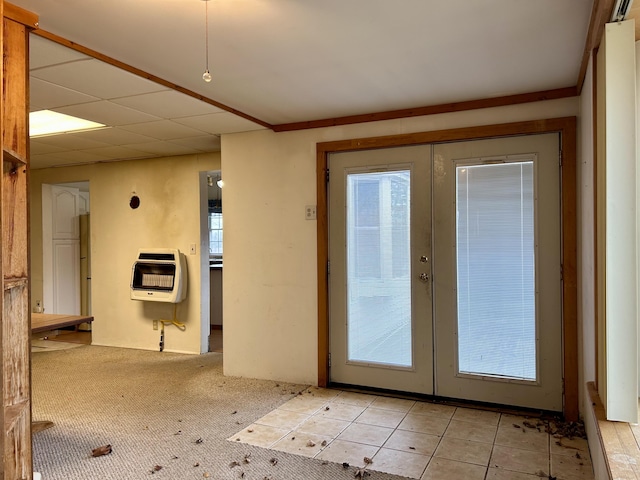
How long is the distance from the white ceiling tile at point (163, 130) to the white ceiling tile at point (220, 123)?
0.35 feet

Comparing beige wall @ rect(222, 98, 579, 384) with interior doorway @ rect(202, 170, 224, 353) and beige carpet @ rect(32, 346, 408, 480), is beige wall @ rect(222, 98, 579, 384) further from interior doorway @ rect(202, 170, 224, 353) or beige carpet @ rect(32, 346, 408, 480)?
interior doorway @ rect(202, 170, 224, 353)

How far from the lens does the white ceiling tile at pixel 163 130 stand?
13.3 feet

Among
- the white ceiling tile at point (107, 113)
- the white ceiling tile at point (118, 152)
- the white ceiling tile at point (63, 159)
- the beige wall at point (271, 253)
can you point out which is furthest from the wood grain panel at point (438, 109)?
the white ceiling tile at point (63, 159)

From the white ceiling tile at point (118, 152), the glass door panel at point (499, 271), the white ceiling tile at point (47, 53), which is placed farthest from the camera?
the white ceiling tile at point (118, 152)

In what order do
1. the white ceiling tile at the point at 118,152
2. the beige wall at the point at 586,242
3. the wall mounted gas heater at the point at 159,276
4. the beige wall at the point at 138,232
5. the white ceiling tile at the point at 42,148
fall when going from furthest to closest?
the beige wall at the point at 138,232 < the wall mounted gas heater at the point at 159,276 < the white ceiling tile at the point at 118,152 < the white ceiling tile at the point at 42,148 < the beige wall at the point at 586,242

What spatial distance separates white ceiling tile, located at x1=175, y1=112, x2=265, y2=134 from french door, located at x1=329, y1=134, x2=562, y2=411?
2.61 ft

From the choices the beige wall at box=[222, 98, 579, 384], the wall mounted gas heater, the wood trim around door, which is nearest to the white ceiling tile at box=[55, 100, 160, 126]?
the beige wall at box=[222, 98, 579, 384]

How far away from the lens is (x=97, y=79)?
117 inches

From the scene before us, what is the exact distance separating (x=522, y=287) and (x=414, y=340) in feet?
2.93

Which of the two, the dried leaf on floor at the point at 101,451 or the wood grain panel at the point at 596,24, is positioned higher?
the wood grain panel at the point at 596,24

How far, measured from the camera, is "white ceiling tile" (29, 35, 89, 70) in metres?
2.43

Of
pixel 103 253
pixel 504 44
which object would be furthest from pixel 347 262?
pixel 103 253

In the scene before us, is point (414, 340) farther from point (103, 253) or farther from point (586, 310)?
point (103, 253)

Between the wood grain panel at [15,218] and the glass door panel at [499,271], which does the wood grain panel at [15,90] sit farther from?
the glass door panel at [499,271]
